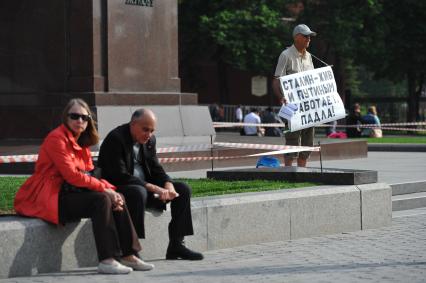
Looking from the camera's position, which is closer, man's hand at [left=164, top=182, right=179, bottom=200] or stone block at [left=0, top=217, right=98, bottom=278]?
stone block at [left=0, top=217, right=98, bottom=278]

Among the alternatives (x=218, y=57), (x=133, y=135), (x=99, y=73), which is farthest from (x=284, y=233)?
(x=218, y=57)

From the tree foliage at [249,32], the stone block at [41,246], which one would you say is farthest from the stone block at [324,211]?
the tree foliage at [249,32]

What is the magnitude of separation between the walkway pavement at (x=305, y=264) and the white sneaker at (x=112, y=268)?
0.06m

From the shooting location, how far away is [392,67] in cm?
4703

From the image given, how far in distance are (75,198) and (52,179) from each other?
9.1 inches

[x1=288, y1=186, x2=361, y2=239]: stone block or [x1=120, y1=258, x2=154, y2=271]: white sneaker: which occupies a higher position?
[x1=288, y1=186, x2=361, y2=239]: stone block

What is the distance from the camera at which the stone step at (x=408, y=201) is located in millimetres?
13211

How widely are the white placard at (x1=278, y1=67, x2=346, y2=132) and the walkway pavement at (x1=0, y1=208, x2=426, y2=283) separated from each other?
2436 mm

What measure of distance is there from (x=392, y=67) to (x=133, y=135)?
1538 inches

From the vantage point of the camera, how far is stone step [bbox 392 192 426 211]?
520 inches

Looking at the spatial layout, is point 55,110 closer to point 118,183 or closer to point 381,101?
point 118,183

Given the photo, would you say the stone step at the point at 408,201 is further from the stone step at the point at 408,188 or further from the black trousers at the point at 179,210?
the black trousers at the point at 179,210

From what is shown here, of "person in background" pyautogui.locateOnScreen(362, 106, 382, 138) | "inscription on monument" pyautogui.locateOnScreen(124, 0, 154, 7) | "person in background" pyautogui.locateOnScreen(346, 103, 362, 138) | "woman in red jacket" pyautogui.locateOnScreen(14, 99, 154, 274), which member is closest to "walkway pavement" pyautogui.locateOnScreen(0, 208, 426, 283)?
"woman in red jacket" pyautogui.locateOnScreen(14, 99, 154, 274)

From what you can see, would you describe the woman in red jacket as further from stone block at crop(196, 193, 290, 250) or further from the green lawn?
the green lawn
